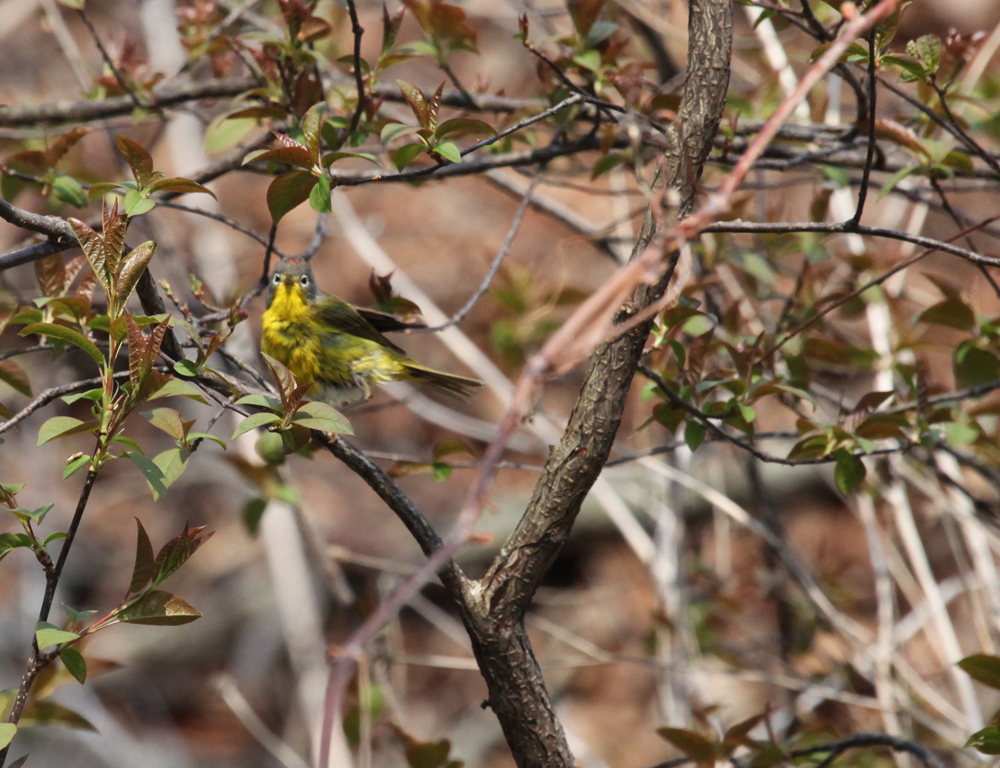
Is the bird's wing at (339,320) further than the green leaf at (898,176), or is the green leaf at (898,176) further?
the bird's wing at (339,320)

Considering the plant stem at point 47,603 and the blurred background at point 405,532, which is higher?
the blurred background at point 405,532

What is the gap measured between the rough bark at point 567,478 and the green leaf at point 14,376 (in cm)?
118

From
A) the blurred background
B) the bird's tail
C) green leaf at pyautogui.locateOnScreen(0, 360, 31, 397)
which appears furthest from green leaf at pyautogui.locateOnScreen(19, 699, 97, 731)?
the blurred background

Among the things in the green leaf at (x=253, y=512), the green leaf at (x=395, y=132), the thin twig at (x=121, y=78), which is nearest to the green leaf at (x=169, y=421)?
the green leaf at (x=395, y=132)

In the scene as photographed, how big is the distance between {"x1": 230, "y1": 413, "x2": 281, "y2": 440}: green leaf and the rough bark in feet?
1.96

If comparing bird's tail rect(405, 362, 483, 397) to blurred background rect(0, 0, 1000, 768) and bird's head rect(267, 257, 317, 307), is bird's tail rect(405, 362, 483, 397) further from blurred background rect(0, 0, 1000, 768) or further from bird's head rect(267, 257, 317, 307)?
bird's head rect(267, 257, 317, 307)

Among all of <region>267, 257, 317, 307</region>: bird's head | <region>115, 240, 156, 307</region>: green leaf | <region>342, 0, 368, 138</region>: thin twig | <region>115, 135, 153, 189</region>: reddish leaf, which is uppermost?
<region>267, 257, 317, 307</region>: bird's head

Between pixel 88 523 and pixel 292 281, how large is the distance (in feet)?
17.1

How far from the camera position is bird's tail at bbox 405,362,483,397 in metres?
3.81

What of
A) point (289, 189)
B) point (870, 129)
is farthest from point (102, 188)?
point (870, 129)

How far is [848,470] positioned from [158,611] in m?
1.62

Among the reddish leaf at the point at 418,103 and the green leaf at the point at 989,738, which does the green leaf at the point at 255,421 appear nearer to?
the reddish leaf at the point at 418,103

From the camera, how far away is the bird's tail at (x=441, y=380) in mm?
3812

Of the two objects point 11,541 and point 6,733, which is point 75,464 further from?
point 6,733
